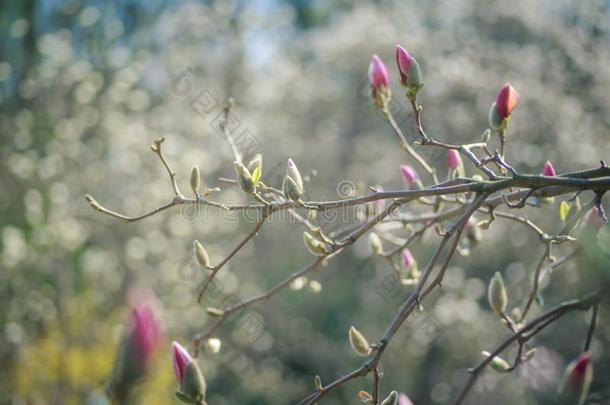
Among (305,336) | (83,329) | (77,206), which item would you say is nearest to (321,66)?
(305,336)

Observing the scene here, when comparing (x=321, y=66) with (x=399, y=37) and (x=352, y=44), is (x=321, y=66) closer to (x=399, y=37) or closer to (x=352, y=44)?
(x=352, y=44)

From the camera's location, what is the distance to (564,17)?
141 inches

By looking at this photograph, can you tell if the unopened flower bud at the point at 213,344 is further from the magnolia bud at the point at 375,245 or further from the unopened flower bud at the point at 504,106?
the unopened flower bud at the point at 504,106

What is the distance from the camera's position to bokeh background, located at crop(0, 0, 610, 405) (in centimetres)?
306

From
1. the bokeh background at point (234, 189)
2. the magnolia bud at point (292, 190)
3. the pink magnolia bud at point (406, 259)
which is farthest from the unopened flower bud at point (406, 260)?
the bokeh background at point (234, 189)

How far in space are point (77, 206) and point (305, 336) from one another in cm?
180

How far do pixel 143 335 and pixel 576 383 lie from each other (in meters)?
0.31

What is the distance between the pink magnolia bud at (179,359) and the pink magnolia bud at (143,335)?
97 millimetres

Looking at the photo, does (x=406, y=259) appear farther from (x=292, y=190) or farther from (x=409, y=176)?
(x=292, y=190)

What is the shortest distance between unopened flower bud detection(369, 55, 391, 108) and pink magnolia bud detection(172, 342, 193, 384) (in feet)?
1.15

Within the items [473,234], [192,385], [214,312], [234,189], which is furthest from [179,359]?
[234,189]

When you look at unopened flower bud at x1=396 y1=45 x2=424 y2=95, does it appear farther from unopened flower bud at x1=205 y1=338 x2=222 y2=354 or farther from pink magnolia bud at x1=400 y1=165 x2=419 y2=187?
unopened flower bud at x1=205 y1=338 x2=222 y2=354

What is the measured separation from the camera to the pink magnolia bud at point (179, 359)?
0.58 metres

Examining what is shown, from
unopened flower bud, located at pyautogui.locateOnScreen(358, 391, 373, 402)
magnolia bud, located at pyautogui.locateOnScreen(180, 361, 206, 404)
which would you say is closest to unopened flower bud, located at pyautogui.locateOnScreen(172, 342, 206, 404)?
magnolia bud, located at pyautogui.locateOnScreen(180, 361, 206, 404)
